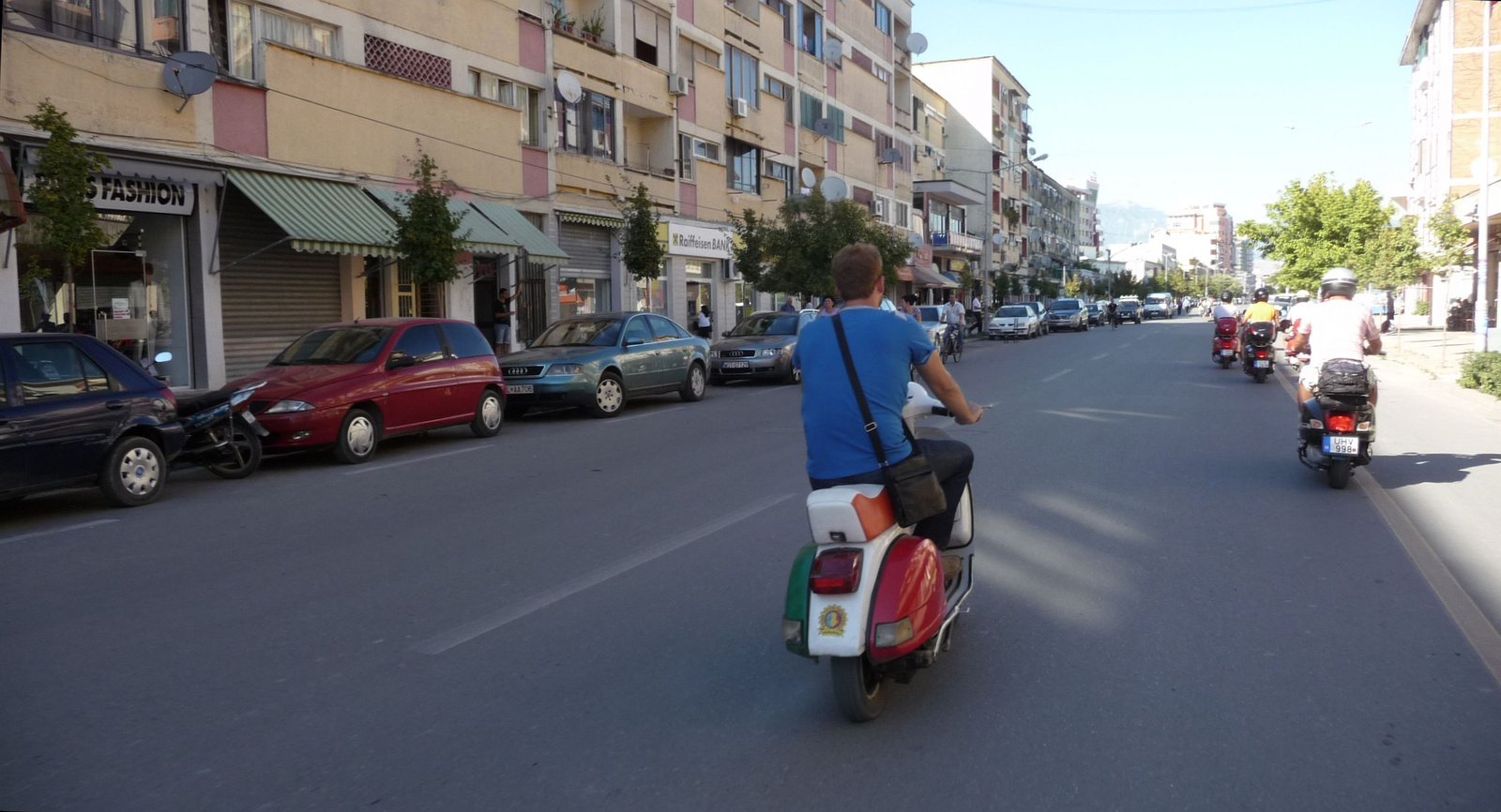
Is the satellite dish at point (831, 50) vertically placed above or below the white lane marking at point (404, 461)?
above

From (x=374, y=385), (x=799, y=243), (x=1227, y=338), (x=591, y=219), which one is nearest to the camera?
(x=374, y=385)

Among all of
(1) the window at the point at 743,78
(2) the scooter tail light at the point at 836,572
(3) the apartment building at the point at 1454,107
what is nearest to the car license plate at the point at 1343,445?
(2) the scooter tail light at the point at 836,572

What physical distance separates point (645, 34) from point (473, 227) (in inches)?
459

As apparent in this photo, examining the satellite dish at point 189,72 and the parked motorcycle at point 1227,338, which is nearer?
the satellite dish at point 189,72

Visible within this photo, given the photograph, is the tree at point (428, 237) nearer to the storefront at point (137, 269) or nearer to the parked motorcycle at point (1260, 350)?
the storefront at point (137, 269)

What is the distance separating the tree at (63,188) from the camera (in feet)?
45.3

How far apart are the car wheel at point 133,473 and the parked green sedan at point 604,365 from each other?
707 cm

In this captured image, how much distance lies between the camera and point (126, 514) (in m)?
8.94

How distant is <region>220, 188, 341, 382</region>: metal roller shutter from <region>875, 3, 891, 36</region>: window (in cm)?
3728

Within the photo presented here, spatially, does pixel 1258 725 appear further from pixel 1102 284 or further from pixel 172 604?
pixel 1102 284

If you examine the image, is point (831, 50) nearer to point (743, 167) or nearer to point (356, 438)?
point (743, 167)

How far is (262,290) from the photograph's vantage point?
64.3 feet

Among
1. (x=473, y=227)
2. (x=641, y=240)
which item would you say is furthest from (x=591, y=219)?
(x=473, y=227)

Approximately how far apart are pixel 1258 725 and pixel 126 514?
819 centimetres
